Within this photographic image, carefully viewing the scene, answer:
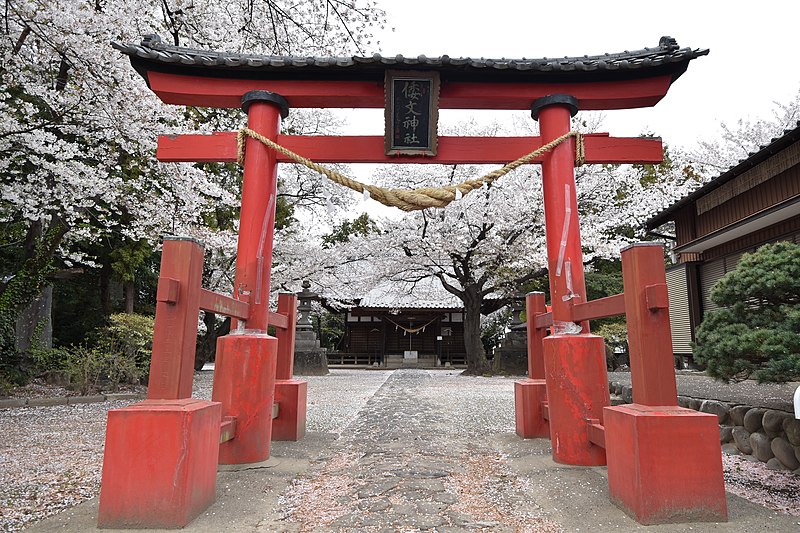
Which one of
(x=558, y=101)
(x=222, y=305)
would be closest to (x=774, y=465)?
(x=558, y=101)

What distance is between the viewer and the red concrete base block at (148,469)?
242 cm

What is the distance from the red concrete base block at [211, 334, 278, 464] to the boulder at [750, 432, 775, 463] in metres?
3.90

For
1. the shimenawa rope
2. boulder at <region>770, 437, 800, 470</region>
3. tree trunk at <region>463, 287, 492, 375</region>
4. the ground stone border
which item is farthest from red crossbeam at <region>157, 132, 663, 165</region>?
tree trunk at <region>463, 287, 492, 375</region>

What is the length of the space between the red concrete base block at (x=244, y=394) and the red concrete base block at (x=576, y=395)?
7.24 feet

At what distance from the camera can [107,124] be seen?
755 cm

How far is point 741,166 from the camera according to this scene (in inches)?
297

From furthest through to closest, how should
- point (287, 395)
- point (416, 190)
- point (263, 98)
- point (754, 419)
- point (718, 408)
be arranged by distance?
point (287, 395)
point (718, 408)
point (263, 98)
point (416, 190)
point (754, 419)

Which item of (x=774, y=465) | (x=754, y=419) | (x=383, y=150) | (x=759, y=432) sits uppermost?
(x=383, y=150)

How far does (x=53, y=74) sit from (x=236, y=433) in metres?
7.48

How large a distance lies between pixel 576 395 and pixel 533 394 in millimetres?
1111

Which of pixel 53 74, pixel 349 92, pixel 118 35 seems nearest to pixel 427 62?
pixel 349 92

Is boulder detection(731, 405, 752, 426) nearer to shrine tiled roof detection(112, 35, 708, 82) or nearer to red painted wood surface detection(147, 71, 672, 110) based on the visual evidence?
red painted wood surface detection(147, 71, 672, 110)

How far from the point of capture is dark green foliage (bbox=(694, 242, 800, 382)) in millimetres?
2842

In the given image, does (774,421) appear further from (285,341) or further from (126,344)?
(126,344)
